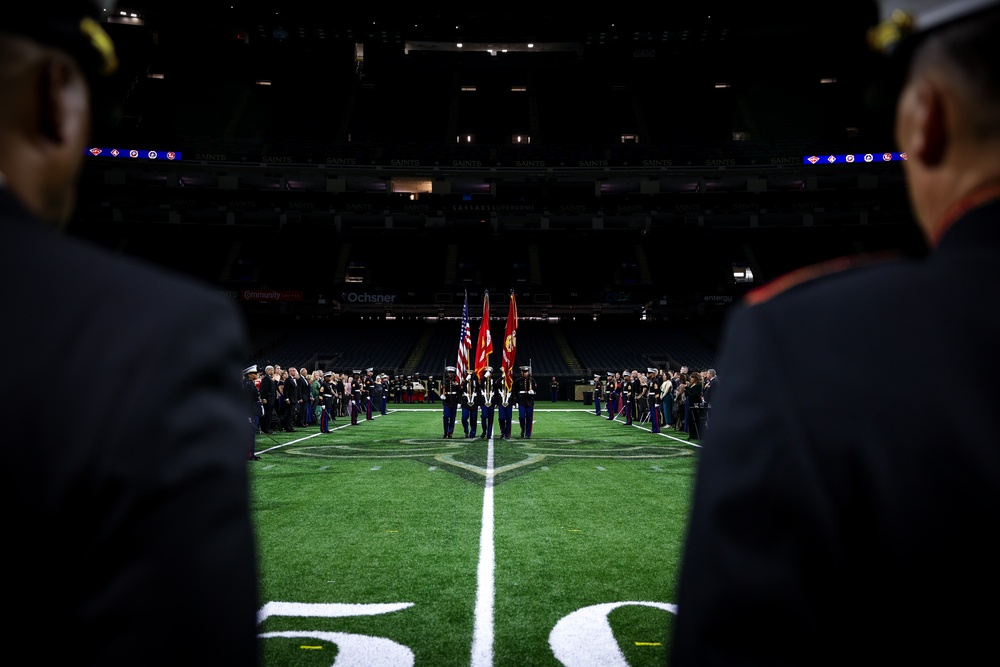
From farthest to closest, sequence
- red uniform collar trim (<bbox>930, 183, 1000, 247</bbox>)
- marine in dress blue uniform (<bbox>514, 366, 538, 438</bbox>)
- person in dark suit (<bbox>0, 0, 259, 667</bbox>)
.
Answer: marine in dress blue uniform (<bbox>514, 366, 538, 438</bbox>) → red uniform collar trim (<bbox>930, 183, 1000, 247</bbox>) → person in dark suit (<bbox>0, 0, 259, 667</bbox>)

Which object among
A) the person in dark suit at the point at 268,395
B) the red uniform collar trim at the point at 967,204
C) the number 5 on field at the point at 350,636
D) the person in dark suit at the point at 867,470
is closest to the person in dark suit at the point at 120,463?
the person in dark suit at the point at 867,470

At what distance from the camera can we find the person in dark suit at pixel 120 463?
75 centimetres

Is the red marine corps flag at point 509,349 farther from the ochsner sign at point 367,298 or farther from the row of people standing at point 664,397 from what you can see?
the ochsner sign at point 367,298

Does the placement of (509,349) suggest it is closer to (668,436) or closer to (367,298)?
(668,436)

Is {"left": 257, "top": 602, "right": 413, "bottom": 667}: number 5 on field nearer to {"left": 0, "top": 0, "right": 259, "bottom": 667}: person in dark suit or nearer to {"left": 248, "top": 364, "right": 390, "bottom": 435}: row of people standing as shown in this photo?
{"left": 0, "top": 0, "right": 259, "bottom": 667}: person in dark suit

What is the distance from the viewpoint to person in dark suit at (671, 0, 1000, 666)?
0.78 meters

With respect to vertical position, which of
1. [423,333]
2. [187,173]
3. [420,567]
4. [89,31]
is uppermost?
[187,173]

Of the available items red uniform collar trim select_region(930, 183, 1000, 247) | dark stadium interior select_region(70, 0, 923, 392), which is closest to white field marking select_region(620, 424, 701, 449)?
red uniform collar trim select_region(930, 183, 1000, 247)

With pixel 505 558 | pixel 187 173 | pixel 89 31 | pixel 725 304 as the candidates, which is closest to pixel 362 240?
pixel 187 173

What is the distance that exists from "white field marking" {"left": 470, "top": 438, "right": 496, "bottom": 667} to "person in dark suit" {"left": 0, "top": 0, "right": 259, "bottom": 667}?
132 inches

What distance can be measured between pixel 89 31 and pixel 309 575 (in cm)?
522

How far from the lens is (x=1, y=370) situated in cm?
78

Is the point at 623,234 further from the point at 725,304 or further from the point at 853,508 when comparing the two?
the point at 853,508

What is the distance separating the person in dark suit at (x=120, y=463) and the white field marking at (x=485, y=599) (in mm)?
3350
